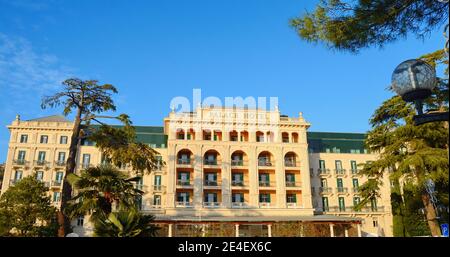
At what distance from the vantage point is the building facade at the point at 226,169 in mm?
39562

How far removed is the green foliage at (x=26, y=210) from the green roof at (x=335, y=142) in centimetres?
2967

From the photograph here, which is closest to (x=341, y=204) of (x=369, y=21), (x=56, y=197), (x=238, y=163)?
(x=238, y=163)

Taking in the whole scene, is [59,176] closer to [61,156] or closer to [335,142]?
[61,156]

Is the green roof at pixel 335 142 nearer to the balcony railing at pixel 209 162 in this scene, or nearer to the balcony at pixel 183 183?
the balcony railing at pixel 209 162

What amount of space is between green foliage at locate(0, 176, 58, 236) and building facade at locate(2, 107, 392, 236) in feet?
23.9

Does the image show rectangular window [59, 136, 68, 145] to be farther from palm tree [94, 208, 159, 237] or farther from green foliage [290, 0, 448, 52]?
green foliage [290, 0, 448, 52]

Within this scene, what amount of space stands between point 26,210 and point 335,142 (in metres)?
34.8

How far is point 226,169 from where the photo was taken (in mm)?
41094

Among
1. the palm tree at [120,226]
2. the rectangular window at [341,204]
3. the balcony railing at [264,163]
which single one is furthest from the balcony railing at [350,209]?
the palm tree at [120,226]
